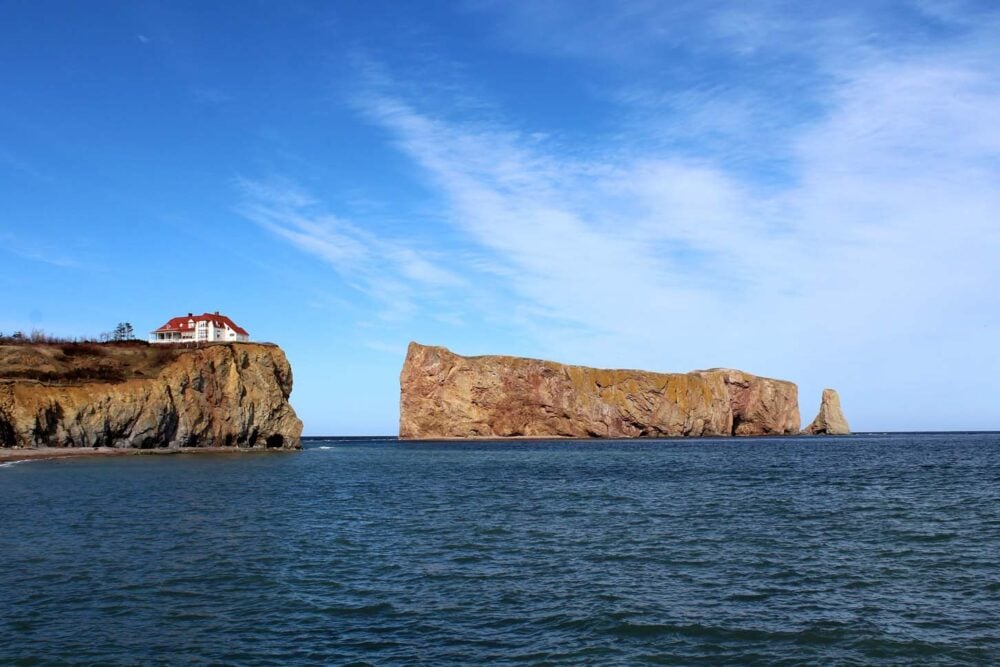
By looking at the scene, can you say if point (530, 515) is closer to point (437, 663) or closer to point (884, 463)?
point (437, 663)

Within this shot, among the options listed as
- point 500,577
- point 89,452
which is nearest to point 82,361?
point 89,452

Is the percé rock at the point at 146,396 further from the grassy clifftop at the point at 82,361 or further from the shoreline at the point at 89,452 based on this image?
the shoreline at the point at 89,452

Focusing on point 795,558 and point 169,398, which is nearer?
point 795,558

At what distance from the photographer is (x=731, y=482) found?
49688 mm

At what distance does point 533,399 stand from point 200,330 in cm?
6615

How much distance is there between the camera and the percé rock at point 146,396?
253ft

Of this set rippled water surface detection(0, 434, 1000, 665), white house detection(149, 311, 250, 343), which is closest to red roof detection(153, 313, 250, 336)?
white house detection(149, 311, 250, 343)

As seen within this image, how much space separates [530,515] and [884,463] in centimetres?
5265

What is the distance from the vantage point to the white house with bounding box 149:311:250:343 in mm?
115688

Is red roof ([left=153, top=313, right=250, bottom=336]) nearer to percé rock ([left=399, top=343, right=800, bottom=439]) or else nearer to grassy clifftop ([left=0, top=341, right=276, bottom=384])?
grassy clifftop ([left=0, top=341, right=276, bottom=384])

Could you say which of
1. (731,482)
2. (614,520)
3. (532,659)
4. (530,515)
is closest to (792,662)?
(532,659)

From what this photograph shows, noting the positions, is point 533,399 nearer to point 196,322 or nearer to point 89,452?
point 196,322

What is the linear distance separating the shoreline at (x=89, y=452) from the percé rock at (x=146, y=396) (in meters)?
1.55

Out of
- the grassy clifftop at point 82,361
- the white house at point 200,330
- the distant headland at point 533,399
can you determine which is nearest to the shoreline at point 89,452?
the grassy clifftop at point 82,361
